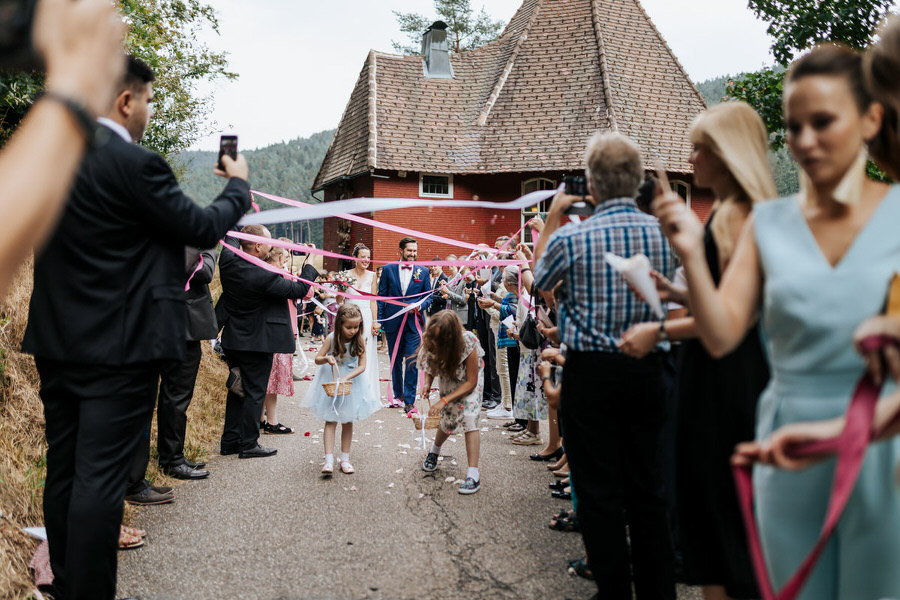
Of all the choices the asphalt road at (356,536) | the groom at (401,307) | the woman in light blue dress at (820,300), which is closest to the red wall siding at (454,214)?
the groom at (401,307)

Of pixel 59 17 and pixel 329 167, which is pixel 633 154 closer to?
pixel 59 17

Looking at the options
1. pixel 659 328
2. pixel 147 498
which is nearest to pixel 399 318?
pixel 147 498

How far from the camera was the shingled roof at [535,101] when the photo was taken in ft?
78.4

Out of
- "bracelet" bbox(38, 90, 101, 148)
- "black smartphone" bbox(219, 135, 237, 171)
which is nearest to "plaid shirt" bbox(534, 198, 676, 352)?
"black smartphone" bbox(219, 135, 237, 171)

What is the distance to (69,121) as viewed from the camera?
888 mm

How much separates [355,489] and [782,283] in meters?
4.39

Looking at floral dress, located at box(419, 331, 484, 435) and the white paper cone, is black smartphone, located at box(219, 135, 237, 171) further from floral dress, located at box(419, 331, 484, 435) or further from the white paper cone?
floral dress, located at box(419, 331, 484, 435)

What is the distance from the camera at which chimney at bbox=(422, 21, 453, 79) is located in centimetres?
2767

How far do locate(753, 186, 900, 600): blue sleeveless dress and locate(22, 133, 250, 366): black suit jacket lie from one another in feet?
7.55

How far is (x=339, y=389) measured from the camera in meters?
5.83

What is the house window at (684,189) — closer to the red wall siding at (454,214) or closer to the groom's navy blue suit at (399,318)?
the red wall siding at (454,214)

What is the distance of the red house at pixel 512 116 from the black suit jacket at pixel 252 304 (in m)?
16.5

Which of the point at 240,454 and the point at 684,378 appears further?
the point at 240,454

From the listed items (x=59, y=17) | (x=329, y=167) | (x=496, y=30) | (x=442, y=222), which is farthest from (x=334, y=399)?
(x=496, y=30)
